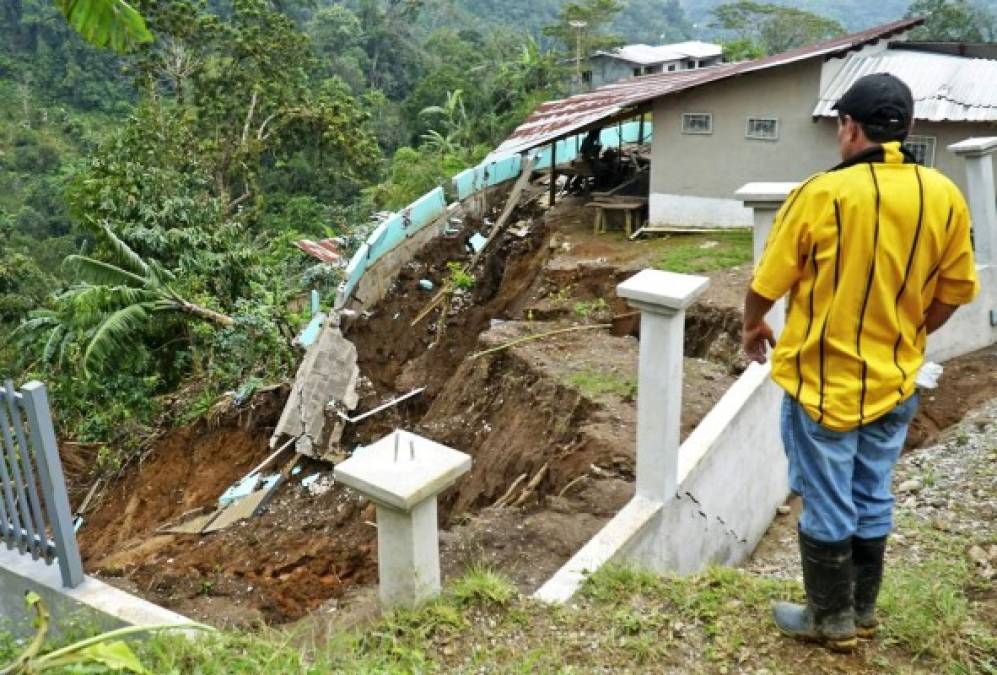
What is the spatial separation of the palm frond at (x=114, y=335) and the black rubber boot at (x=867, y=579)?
32.7 ft

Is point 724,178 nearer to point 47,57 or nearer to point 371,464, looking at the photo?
point 371,464

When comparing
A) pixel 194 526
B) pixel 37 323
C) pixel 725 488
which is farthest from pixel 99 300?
pixel 725 488

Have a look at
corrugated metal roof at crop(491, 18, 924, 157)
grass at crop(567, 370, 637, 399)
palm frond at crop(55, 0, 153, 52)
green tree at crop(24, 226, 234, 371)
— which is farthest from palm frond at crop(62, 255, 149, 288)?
grass at crop(567, 370, 637, 399)

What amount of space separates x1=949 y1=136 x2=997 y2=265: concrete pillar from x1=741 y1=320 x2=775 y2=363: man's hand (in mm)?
6370

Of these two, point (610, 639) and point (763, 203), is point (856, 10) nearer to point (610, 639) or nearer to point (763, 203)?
point (763, 203)

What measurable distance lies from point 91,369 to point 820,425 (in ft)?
35.6

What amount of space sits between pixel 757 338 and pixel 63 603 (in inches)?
146

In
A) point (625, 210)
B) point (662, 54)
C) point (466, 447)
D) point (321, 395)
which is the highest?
point (662, 54)

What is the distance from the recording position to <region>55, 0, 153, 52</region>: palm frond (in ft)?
19.2

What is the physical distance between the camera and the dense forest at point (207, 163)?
11.9 meters

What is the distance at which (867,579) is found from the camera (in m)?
3.21

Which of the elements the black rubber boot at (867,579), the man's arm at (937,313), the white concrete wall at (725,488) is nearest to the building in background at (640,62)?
the white concrete wall at (725,488)

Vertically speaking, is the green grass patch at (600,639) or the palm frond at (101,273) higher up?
the green grass patch at (600,639)

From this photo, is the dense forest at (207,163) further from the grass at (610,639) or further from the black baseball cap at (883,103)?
the black baseball cap at (883,103)
